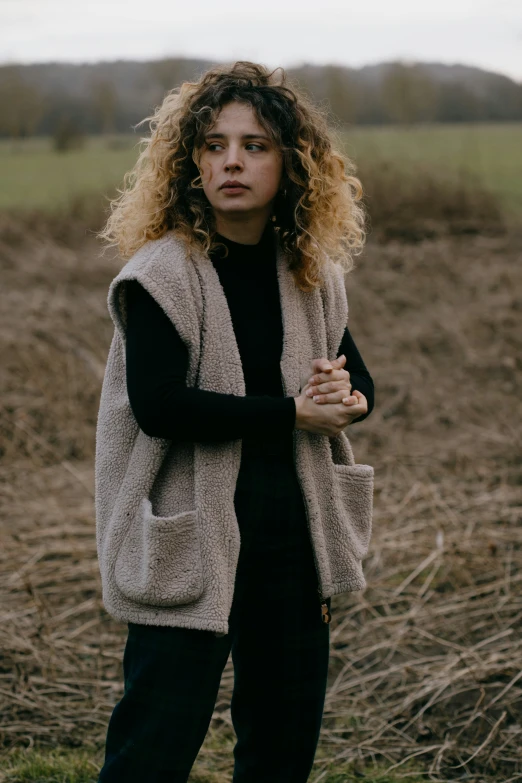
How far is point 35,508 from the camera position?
465 cm

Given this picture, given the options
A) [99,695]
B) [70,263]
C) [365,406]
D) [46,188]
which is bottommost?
[99,695]

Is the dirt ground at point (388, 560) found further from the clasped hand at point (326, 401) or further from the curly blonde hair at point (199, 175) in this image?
the curly blonde hair at point (199, 175)

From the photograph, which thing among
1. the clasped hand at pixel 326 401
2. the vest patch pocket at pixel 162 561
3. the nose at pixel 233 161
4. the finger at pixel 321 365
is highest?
the nose at pixel 233 161

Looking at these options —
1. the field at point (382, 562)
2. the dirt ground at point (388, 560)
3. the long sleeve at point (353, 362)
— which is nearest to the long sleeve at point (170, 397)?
the long sleeve at point (353, 362)

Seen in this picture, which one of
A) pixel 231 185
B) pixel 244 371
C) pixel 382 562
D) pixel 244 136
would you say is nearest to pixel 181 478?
pixel 244 371

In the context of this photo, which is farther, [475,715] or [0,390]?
[0,390]

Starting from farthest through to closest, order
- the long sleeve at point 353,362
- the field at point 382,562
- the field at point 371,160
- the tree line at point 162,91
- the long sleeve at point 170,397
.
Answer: the tree line at point 162,91, the field at point 371,160, the field at point 382,562, the long sleeve at point 353,362, the long sleeve at point 170,397

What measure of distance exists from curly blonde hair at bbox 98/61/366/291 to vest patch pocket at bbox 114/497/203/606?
1.87 ft

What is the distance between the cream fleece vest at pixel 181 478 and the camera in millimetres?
1682

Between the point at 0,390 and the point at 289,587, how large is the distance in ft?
16.8

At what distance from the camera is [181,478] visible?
174 centimetres

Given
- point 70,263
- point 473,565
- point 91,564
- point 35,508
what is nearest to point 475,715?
point 473,565

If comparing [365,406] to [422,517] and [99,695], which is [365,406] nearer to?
[99,695]

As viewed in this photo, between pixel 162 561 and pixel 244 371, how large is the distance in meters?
0.43
